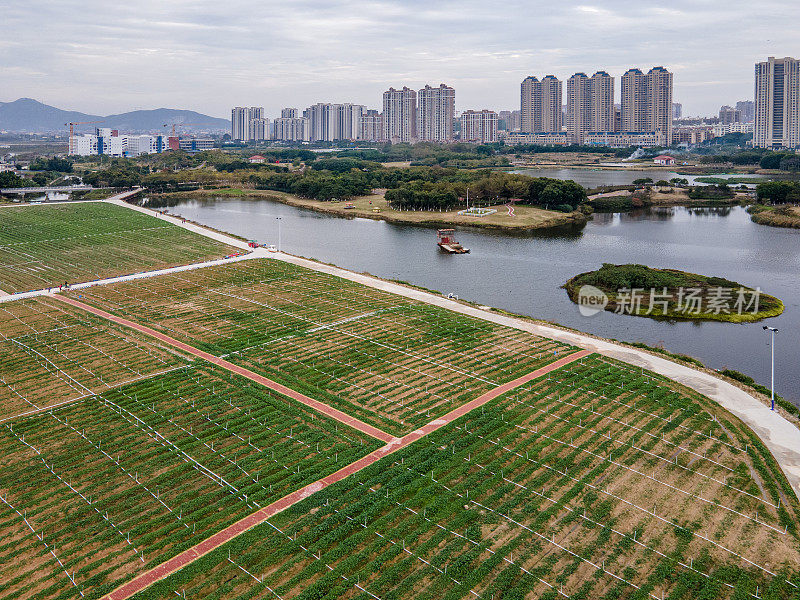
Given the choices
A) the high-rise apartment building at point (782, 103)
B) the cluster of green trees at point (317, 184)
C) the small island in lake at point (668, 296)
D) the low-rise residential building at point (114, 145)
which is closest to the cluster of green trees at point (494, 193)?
the cluster of green trees at point (317, 184)

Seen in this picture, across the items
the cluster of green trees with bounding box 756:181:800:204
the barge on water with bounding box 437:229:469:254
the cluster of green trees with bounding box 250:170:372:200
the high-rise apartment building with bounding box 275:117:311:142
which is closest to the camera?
the barge on water with bounding box 437:229:469:254

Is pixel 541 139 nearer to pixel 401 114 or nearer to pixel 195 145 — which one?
pixel 401 114

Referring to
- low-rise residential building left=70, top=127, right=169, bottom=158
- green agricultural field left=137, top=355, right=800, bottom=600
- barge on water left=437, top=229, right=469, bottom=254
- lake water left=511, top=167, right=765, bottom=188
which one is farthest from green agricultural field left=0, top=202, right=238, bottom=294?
low-rise residential building left=70, top=127, right=169, bottom=158

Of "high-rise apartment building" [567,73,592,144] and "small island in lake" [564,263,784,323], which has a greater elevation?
"high-rise apartment building" [567,73,592,144]

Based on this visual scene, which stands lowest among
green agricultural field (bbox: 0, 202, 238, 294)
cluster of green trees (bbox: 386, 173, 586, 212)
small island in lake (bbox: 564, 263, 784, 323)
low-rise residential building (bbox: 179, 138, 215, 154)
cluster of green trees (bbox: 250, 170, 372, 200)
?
small island in lake (bbox: 564, 263, 784, 323)

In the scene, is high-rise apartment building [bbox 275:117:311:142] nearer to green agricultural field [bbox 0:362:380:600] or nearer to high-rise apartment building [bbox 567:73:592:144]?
high-rise apartment building [bbox 567:73:592:144]

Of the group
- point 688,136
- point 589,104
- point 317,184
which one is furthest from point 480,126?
point 317,184

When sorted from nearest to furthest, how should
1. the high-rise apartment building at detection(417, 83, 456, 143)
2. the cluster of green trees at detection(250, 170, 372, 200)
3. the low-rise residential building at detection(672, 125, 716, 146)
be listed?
the cluster of green trees at detection(250, 170, 372, 200)
the high-rise apartment building at detection(417, 83, 456, 143)
the low-rise residential building at detection(672, 125, 716, 146)

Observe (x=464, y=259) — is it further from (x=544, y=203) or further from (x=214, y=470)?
(x=214, y=470)
